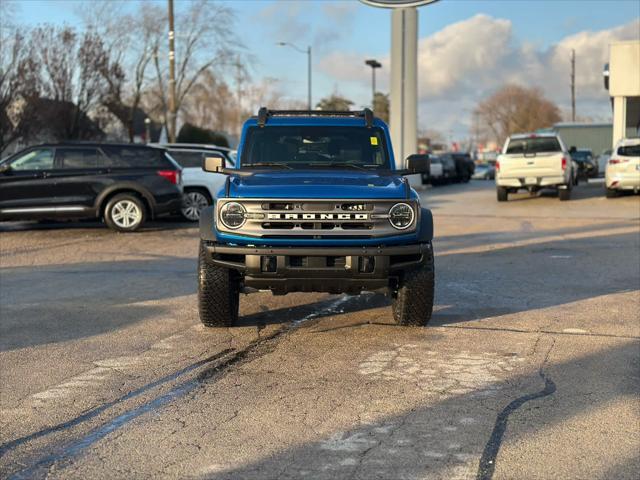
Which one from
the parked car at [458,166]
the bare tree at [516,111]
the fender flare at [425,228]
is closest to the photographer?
the fender flare at [425,228]

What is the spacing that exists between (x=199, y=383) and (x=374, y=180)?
8.00 feet

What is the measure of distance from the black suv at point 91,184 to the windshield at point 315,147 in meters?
7.47

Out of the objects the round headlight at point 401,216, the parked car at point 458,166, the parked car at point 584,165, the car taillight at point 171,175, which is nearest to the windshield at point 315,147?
the round headlight at point 401,216

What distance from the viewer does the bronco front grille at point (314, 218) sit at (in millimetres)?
6504

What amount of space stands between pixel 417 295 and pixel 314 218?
45.7 inches

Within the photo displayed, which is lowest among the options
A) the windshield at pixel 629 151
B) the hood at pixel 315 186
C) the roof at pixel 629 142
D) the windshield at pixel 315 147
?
the hood at pixel 315 186

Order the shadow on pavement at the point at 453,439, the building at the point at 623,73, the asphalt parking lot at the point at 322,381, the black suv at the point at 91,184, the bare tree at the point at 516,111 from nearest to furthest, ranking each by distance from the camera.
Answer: the shadow on pavement at the point at 453,439
the asphalt parking lot at the point at 322,381
the black suv at the point at 91,184
the building at the point at 623,73
the bare tree at the point at 516,111

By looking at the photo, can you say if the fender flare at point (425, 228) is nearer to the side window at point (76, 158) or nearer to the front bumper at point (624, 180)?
the side window at point (76, 158)

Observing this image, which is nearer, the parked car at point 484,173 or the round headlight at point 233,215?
the round headlight at point 233,215

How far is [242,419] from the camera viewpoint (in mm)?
4809

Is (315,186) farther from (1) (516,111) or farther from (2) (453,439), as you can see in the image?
(1) (516,111)

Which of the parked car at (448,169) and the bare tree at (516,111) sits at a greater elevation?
the bare tree at (516,111)

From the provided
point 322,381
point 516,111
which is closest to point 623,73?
point 322,381

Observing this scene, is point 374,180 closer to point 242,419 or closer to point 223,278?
point 223,278
